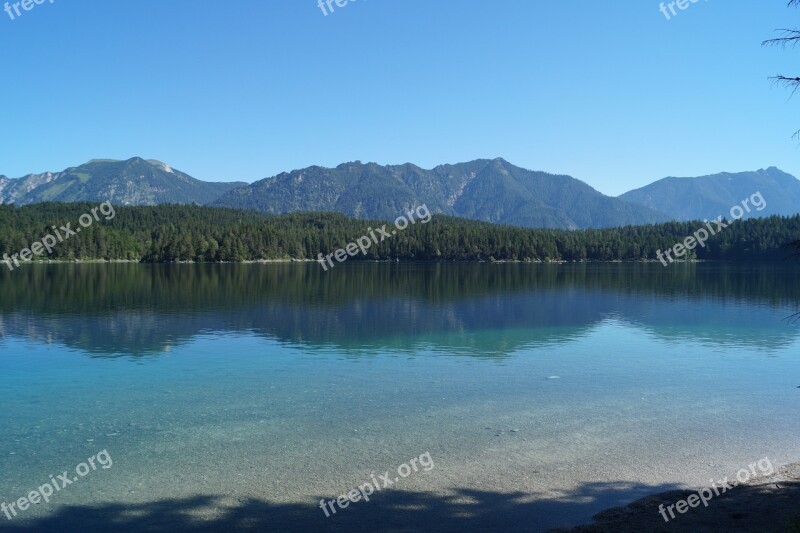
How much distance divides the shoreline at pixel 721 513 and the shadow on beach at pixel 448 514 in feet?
0.06

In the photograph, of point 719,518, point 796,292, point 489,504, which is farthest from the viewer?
point 796,292

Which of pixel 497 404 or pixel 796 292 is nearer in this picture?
pixel 497 404

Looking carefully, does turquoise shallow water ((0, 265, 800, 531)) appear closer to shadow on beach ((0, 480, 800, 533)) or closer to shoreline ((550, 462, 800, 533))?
shadow on beach ((0, 480, 800, 533))

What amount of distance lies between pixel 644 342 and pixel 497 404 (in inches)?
841

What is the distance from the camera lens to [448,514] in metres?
13.0

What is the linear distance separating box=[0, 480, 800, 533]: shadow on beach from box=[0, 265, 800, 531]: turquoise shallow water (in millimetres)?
68

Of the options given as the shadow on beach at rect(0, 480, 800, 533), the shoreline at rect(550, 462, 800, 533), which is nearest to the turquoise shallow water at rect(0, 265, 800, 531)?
the shadow on beach at rect(0, 480, 800, 533)

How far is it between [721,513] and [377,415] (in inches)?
461

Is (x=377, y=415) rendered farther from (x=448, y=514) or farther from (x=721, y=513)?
(x=721, y=513)

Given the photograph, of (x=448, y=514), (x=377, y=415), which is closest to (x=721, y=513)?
(x=448, y=514)

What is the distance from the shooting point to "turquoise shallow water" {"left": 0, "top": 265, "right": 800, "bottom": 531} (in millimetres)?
13781

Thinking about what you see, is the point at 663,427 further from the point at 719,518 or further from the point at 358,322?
the point at 358,322

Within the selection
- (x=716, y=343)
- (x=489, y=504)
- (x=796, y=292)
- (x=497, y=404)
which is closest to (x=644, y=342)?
(x=716, y=343)

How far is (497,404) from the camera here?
22984 millimetres
